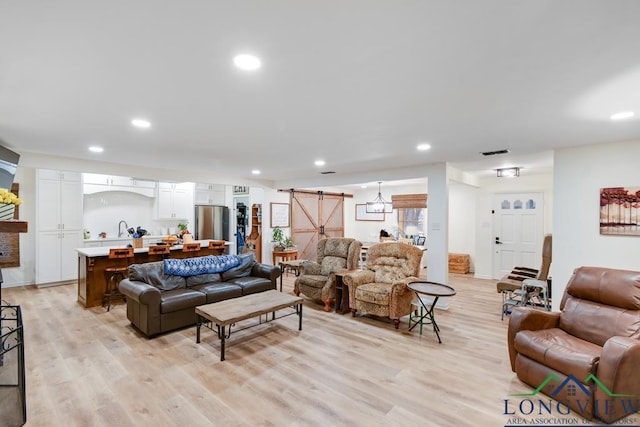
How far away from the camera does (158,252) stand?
5125 millimetres

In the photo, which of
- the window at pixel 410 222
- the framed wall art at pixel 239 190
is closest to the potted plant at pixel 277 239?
the framed wall art at pixel 239 190

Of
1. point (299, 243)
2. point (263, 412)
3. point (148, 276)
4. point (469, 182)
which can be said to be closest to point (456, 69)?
point (263, 412)

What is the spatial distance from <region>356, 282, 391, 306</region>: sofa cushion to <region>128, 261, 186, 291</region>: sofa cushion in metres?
2.53

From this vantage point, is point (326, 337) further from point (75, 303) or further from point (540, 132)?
point (75, 303)

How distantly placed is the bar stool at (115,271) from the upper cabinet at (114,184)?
89.8 inches

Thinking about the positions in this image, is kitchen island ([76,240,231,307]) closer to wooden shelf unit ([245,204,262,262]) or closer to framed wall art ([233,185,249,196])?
wooden shelf unit ([245,204,262,262])

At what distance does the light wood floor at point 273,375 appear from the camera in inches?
87.9

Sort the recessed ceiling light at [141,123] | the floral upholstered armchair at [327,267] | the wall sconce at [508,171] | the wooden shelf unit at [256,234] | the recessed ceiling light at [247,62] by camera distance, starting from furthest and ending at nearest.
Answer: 1. the wooden shelf unit at [256,234]
2. the wall sconce at [508,171]
3. the floral upholstered armchair at [327,267]
4. the recessed ceiling light at [141,123]
5. the recessed ceiling light at [247,62]

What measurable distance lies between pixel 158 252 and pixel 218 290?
167 cm

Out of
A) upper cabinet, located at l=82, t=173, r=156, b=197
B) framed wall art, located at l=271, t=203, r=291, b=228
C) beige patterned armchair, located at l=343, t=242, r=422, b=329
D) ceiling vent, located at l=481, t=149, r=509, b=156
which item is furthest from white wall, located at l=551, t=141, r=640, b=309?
upper cabinet, located at l=82, t=173, r=156, b=197

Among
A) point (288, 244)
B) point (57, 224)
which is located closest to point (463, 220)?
point (288, 244)

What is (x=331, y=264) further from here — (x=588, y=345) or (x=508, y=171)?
(x=508, y=171)

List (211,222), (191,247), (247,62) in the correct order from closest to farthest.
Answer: (247,62)
(191,247)
(211,222)

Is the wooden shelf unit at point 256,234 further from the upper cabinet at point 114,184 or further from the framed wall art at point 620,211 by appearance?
the framed wall art at point 620,211
